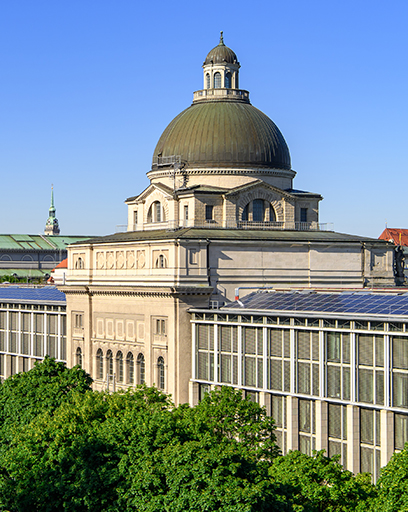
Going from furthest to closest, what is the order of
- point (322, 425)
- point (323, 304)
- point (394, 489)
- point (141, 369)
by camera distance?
point (141, 369)
point (323, 304)
point (322, 425)
point (394, 489)

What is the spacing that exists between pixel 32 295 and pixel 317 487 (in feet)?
261

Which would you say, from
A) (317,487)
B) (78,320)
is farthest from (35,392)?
(317,487)

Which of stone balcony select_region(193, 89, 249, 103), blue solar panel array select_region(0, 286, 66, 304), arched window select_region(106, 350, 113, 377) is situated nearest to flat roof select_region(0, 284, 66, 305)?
blue solar panel array select_region(0, 286, 66, 304)

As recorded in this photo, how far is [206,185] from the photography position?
105938 millimetres

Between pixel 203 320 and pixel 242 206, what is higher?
pixel 242 206

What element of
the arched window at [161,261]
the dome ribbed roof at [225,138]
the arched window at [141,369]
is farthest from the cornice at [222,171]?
the arched window at [141,369]

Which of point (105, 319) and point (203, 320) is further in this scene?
point (105, 319)

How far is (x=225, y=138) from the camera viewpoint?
106 m

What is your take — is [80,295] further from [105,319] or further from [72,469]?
[72,469]

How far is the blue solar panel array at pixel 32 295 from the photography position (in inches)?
4751

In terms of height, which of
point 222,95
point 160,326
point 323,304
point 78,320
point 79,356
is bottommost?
point 79,356

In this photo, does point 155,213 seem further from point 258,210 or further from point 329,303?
point 329,303

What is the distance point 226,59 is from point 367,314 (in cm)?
4907

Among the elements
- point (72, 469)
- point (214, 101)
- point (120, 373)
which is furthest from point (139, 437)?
point (214, 101)
